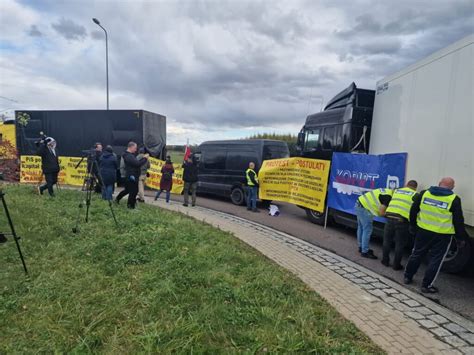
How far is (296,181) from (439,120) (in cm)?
478

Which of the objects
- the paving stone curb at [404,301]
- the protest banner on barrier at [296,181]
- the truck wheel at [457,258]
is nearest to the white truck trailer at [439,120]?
the truck wheel at [457,258]

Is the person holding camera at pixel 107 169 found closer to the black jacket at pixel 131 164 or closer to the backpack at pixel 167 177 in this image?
the black jacket at pixel 131 164

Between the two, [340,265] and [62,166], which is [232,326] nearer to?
[340,265]

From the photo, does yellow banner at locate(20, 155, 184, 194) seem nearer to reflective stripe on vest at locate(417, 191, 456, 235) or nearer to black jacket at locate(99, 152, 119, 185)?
black jacket at locate(99, 152, 119, 185)

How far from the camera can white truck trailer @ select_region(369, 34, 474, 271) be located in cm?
461

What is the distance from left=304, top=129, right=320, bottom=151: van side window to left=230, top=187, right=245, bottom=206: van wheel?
3.00 m

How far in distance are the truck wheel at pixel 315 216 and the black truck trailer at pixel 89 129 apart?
25.4 ft

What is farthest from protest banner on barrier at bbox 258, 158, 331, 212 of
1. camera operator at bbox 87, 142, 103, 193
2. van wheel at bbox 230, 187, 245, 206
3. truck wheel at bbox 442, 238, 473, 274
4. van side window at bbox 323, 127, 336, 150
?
camera operator at bbox 87, 142, 103, 193

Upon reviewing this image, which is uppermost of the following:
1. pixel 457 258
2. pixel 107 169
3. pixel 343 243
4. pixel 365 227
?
pixel 107 169

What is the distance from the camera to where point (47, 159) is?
8.99 metres

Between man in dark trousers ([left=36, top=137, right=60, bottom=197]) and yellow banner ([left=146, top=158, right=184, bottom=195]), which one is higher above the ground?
man in dark trousers ([left=36, top=137, right=60, bottom=197])

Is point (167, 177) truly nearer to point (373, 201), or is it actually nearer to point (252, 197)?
point (252, 197)

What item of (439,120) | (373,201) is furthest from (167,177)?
(439,120)

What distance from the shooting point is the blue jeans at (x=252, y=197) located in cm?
1064
